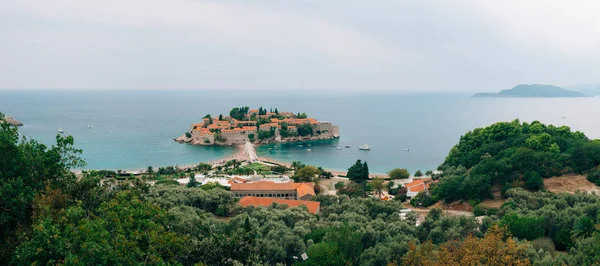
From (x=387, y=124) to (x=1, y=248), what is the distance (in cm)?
9327

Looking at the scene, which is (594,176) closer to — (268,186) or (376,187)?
(376,187)

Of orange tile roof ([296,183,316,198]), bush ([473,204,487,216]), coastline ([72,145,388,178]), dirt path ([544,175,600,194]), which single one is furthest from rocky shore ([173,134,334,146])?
bush ([473,204,487,216])

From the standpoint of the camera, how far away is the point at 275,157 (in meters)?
55.8

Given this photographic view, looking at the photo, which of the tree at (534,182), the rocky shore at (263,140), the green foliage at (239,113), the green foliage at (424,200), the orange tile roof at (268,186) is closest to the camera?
the tree at (534,182)

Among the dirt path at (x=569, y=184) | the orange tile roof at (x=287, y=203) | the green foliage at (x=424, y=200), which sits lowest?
the green foliage at (x=424, y=200)

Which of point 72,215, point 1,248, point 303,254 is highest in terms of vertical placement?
point 72,215

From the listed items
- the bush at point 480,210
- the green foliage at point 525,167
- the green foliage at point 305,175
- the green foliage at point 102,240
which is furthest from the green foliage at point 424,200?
the green foliage at point 102,240

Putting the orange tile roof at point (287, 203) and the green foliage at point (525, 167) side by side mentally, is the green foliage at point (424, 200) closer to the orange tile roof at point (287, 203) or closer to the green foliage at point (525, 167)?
the green foliage at point (525, 167)

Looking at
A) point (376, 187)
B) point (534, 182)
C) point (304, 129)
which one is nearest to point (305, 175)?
point (376, 187)

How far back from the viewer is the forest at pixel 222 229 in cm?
796

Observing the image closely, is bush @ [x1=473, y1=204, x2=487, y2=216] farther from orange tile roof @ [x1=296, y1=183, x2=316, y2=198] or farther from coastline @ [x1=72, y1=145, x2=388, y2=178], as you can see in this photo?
coastline @ [x1=72, y1=145, x2=388, y2=178]

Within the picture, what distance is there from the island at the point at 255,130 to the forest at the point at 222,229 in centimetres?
4364

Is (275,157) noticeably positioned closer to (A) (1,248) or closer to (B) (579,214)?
(B) (579,214)

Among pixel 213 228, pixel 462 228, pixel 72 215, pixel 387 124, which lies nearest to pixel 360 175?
pixel 462 228
